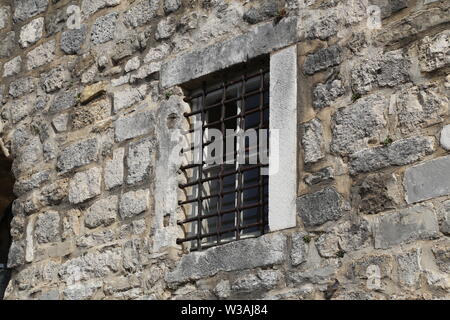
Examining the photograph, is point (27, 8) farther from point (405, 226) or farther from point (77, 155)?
point (405, 226)

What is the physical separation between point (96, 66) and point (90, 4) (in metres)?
0.45

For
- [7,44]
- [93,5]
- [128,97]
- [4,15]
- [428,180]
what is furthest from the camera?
[4,15]

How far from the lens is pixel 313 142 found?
453 centimetres

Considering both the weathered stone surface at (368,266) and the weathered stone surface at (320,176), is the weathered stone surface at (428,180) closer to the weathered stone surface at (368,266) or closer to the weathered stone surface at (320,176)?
the weathered stone surface at (368,266)

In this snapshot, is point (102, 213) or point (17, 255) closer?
point (102, 213)

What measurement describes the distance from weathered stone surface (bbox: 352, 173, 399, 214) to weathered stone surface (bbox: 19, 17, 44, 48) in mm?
2754

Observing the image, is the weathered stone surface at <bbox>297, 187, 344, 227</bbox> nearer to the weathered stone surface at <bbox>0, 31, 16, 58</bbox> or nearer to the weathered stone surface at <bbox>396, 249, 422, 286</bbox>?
the weathered stone surface at <bbox>396, 249, 422, 286</bbox>

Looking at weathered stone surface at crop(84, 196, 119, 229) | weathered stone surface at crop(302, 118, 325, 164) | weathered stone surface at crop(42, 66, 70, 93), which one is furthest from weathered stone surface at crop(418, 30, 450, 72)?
weathered stone surface at crop(42, 66, 70, 93)

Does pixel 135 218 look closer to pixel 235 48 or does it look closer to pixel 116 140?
pixel 116 140

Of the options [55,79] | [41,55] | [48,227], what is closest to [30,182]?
[48,227]

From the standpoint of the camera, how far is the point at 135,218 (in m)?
5.17

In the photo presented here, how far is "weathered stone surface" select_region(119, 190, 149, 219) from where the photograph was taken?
5.16 metres

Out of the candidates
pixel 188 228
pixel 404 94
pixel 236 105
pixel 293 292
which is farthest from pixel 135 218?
pixel 404 94

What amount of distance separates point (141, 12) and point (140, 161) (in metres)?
0.90
